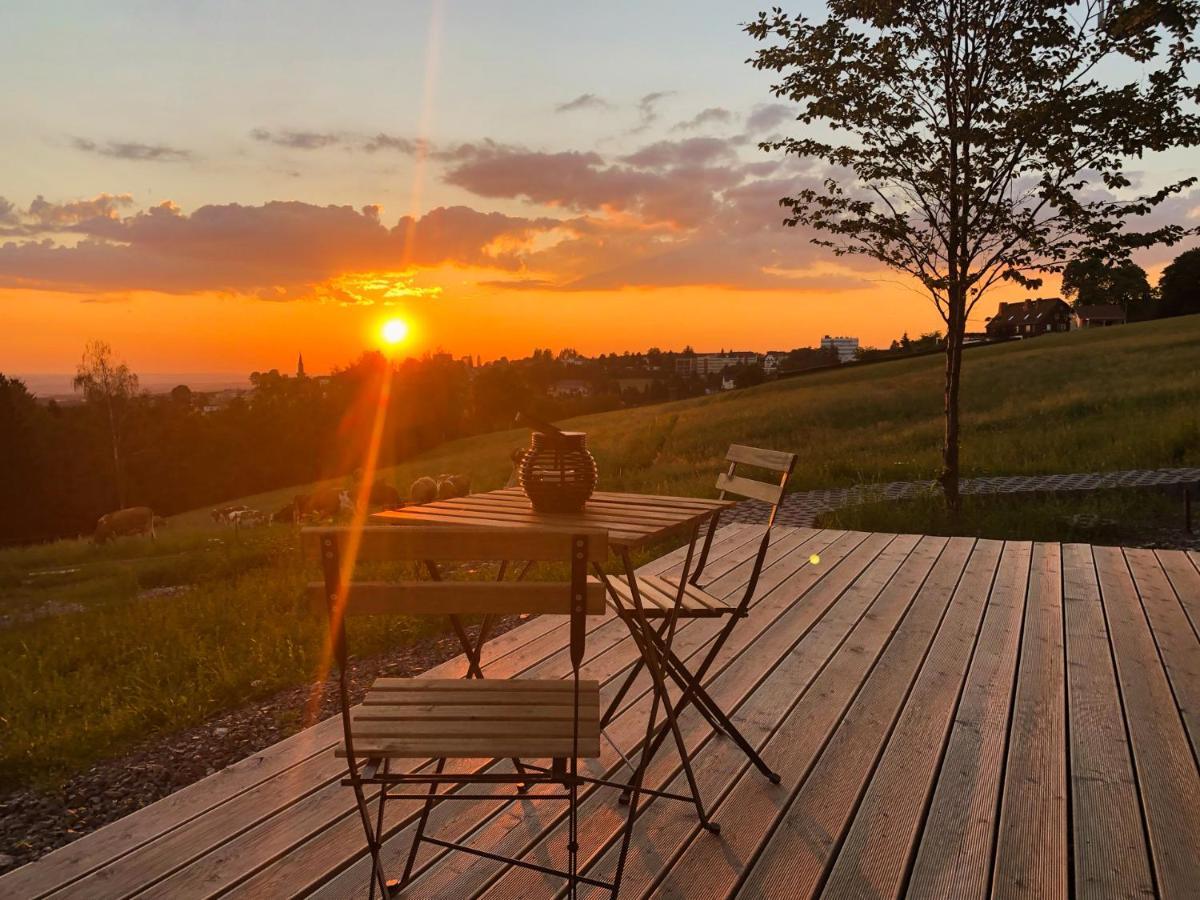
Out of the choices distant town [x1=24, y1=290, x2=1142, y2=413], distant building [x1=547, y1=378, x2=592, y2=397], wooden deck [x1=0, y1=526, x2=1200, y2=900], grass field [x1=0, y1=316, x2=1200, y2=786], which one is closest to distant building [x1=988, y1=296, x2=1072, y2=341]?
distant town [x1=24, y1=290, x2=1142, y2=413]

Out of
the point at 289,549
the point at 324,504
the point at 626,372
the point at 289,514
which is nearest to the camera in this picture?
the point at 289,549

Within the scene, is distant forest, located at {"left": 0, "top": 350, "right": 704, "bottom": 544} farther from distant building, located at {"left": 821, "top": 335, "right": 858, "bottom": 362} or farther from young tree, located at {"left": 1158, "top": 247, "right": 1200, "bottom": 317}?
young tree, located at {"left": 1158, "top": 247, "right": 1200, "bottom": 317}

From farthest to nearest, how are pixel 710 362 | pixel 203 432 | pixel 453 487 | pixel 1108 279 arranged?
pixel 710 362
pixel 203 432
pixel 453 487
pixel 1108 279

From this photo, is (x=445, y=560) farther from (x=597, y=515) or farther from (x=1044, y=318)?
(x=1044, y=318)

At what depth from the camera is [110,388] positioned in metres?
39.1

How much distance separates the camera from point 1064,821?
7.74ft

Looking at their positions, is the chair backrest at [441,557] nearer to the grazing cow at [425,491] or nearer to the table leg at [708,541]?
the table leg at [708,541]

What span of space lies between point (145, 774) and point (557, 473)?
2043 mm

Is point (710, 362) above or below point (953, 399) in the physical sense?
above

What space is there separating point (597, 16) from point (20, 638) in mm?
6823

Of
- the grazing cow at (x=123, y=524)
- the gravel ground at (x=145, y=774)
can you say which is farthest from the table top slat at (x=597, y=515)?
the grazing cow at (x=123, y=524)

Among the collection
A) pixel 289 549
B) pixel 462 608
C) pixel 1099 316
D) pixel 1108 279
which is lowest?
pixel 289 549

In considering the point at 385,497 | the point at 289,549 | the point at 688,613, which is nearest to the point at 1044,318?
the point at 385,497

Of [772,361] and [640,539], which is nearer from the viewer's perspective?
[640,539]
